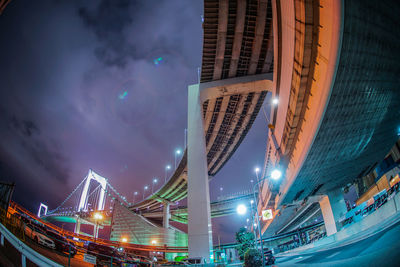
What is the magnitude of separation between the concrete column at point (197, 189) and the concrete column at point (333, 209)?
50.5ft

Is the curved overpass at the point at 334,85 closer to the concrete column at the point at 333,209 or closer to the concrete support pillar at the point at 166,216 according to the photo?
the concrete column at the point at 333,209

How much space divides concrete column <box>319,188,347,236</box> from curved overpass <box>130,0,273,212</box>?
16.8 meters

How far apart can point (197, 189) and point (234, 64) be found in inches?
665

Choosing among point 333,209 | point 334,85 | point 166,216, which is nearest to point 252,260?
point 334,85

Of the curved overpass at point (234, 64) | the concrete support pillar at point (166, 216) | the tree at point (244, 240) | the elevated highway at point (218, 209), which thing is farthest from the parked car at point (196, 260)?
the concrete support pillar at point (166, 216)

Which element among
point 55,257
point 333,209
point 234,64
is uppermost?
point 234,64

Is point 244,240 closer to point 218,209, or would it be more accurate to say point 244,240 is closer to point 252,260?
point 252,260

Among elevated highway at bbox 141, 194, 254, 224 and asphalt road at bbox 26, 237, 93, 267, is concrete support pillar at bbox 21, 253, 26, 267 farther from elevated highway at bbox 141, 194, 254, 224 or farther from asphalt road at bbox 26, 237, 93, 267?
elevated highway at bbox 141, 194, 254, 224

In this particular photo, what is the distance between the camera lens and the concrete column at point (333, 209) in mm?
23058

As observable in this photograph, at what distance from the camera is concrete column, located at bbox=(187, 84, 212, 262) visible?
61.1ft

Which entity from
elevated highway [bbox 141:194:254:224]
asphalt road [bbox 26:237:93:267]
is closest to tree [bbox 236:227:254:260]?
elevated highway [bbox 141:194:254:224]

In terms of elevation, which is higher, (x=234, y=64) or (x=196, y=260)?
(x=234, y=64)

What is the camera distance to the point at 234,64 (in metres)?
25.8

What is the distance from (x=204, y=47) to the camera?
23.0m
